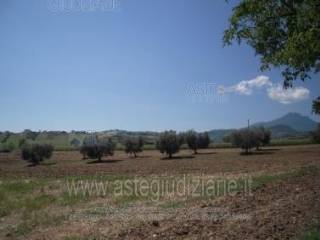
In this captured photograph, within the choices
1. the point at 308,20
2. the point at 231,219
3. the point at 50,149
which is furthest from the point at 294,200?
the point at 50,149

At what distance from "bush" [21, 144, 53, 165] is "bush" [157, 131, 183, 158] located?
21.6 m

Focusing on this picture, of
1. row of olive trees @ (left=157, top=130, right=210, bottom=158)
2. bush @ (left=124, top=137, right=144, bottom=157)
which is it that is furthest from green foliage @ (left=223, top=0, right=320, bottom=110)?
bush @ (left=124, top=137, right=144, bottom=157)

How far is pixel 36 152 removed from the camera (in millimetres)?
76562

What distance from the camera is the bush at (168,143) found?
7718cm

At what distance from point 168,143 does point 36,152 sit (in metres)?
25.2

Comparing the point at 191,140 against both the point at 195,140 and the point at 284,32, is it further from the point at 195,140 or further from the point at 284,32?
the point at 284,32

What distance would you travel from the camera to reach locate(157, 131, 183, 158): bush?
253 feet

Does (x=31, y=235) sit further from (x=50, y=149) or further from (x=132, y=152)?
(x=132, y=152)

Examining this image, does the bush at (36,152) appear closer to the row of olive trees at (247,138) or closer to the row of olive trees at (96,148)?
the row of olive trees at (96,148)

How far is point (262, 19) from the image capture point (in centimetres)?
1066

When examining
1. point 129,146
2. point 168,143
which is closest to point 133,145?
point 129,146

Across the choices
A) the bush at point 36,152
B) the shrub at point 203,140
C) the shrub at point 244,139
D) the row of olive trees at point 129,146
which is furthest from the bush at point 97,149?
the shrub at point 244,139

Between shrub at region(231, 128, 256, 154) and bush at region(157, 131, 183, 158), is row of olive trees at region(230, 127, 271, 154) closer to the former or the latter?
shrub at region(231, 128, 256, 154)

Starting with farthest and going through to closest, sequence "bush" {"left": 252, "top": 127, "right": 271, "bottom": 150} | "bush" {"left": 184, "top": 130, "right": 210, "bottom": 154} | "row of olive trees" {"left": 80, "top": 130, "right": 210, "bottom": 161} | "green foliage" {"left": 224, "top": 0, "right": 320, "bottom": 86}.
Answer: "bush" {"left": 184, "top": 130, "right": 210, "bottom": 154}, "bush" {"left": 252, "top": 127, "right": 271, "bottom": 150}, "row of olive trees" {"left": 80, "top": 130, "right": 210, "bottom": 161}, "green foliage" {"left": 224, "top": 0, "right": 320, "bottom": 86}
